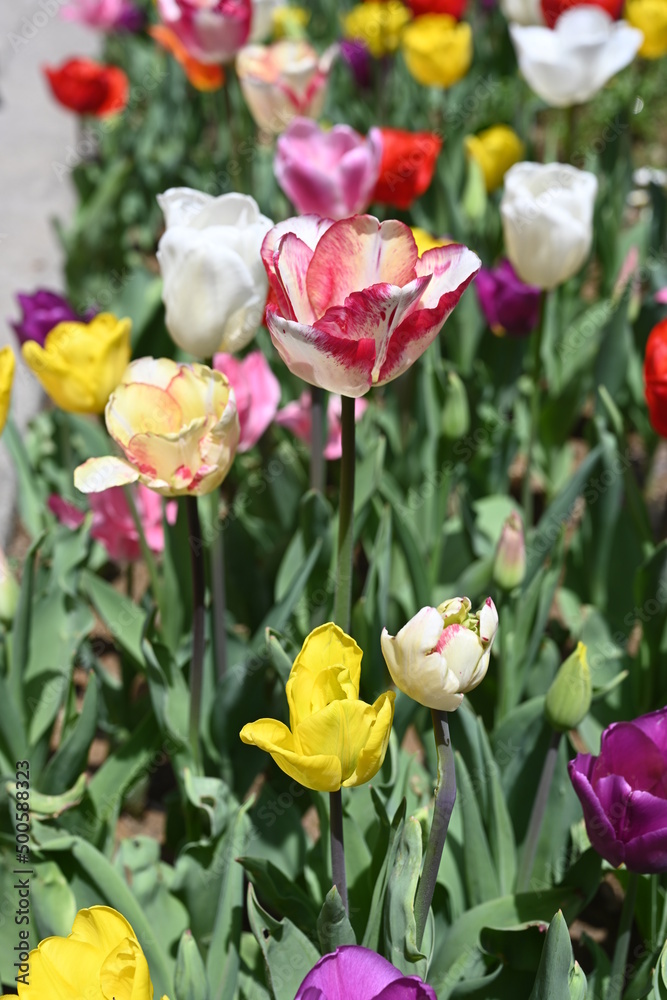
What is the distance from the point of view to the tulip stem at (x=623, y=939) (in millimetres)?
905

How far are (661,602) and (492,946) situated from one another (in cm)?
58

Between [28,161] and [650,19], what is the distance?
1.92 metres

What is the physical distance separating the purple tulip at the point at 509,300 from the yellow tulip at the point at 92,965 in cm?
121

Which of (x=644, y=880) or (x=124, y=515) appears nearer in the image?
(x=644, y=880)

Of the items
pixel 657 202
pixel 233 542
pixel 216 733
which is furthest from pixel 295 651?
pixel 657 202

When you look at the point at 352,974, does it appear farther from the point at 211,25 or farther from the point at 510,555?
the point at 211,25

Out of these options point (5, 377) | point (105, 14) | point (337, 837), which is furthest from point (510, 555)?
point (105, 14)

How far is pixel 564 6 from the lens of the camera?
201 centimetres

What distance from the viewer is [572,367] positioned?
198 cm

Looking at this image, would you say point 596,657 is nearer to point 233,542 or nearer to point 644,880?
point 644,880

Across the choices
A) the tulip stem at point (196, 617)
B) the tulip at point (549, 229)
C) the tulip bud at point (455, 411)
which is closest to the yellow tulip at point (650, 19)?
the tulip at point (549, 229)

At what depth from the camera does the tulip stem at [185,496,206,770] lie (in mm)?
1029

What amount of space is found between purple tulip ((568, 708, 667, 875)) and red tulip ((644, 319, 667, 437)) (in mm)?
429

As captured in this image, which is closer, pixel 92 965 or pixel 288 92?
pixel 92 965
